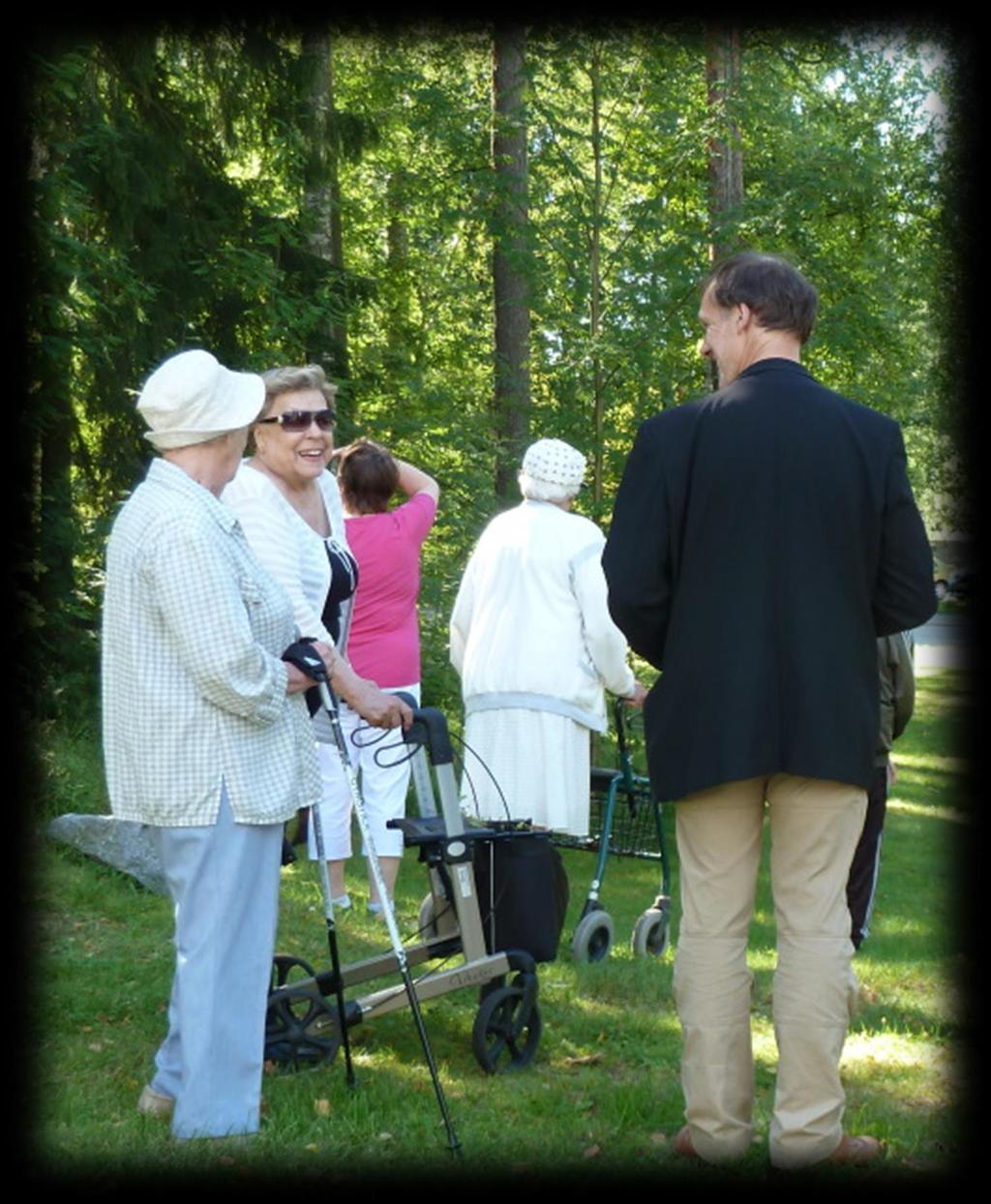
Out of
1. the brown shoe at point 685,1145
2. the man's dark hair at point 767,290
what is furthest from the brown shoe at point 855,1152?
the man's dark hair at point 767,290

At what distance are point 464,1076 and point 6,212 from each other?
218 inches

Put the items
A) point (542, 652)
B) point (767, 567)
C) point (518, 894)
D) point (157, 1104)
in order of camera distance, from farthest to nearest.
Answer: point (542, 652) → point (518, 894) → point (157, 1104) → point (767, 567)

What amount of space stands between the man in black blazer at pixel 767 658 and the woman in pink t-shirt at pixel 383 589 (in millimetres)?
3211

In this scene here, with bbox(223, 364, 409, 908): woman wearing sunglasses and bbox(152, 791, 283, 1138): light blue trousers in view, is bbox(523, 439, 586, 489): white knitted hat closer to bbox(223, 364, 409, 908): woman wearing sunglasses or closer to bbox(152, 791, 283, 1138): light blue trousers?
bbox(223, 364, 409, 908): woman wearing sunglasses

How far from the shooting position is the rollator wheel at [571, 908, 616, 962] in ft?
23.3

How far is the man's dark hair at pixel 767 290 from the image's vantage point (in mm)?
4281

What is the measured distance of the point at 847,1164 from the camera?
166 inches

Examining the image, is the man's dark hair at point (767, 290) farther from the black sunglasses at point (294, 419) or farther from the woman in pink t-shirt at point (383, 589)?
the woman in pink t-shirt at point (383, 589)

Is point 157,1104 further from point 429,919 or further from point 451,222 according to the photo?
point 451,222

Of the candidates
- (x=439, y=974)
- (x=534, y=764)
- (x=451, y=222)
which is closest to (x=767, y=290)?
(x=439, y=974)

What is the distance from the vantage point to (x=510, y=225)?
37.7 feet

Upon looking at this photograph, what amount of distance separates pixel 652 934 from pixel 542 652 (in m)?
1.65

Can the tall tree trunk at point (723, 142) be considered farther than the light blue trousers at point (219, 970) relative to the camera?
Yes

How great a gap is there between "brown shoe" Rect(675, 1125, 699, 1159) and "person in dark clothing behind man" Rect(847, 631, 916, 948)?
95.2 inches
